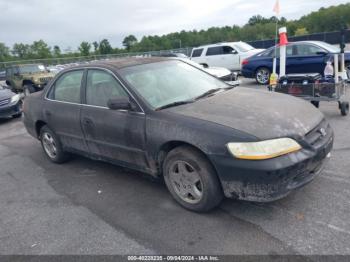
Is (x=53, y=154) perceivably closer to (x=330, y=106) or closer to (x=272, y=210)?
(x=272, y=210)

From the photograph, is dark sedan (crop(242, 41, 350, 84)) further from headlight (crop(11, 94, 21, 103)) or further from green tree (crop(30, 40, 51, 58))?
green tree (crop(30, 40, 51, 58))

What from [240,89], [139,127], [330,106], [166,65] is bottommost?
[330,106]

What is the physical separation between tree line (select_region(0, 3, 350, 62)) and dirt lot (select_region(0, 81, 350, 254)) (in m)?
60.2

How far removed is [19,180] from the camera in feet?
15.3

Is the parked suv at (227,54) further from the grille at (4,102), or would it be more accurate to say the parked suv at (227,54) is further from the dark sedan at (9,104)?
the grille at (4,102)

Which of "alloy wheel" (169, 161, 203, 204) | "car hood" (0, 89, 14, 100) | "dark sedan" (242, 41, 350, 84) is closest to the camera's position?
"alloy wheel" (169, 161, 203, 204)

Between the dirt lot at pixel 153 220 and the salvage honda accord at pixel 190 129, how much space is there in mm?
288

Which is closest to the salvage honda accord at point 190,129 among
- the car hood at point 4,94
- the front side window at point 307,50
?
the car hood at point 4,94

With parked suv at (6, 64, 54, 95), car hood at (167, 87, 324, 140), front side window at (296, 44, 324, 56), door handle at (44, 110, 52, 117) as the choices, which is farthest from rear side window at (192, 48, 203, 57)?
car hood at (167, 87, 324, 140)

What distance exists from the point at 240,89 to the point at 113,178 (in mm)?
2195

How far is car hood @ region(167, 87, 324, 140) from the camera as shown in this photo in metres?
2.84

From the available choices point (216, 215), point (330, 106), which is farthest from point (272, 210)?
point (330, 106)

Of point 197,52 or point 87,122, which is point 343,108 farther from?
point 197,52

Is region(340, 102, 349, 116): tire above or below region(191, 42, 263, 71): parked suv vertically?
below
